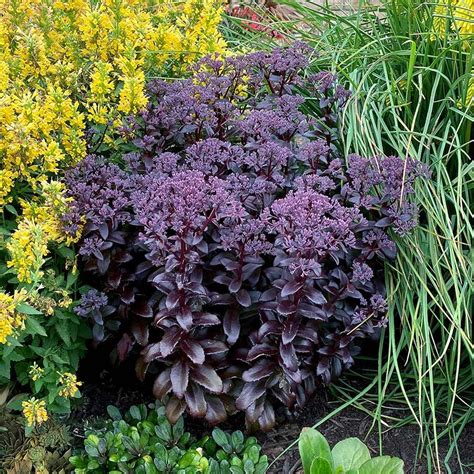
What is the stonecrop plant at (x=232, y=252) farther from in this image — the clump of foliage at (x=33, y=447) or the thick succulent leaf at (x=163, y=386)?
the clump of foliage at (x=33, y=447)

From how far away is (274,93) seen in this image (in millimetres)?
2891

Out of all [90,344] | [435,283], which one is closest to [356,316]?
[435,283]

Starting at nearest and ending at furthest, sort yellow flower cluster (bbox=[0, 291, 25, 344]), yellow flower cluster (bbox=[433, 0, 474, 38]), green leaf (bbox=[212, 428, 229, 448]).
Result: 1. yellow flower cluster (bbox=[0, 291, 25, 344])
2. green leaf (bbox=[212, 428, 229, 448])
3. yellow flower cluster (bbox=[433, 0, 474, 38])

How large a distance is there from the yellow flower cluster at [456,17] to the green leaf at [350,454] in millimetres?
1595

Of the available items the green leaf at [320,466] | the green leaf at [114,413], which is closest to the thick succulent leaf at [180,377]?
the green leaf at [114,413]

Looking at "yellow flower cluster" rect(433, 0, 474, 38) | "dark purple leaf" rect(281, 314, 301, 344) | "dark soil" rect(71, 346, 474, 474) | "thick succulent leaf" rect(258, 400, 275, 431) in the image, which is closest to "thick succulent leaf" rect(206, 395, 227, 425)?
"thick succulent leaf" rect(258, 400, 275, 431)

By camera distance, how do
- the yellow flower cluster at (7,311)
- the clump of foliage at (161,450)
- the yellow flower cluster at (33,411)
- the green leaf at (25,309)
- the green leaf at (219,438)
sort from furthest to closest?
the green leaf at (219,438)
the clump of foliage at (161,450)
the yellow flower cluster at (33,411)
the green leaf at (25,309)
the yellow flower cluster at (7,311)

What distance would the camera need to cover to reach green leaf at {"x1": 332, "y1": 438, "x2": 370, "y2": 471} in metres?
2.16

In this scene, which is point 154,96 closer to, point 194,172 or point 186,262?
point 194,172

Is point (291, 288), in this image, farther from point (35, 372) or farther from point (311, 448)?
point (35, 372)

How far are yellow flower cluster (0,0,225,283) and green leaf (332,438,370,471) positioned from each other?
1.07 metres

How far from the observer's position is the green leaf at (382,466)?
2.07 m

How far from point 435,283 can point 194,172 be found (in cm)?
94

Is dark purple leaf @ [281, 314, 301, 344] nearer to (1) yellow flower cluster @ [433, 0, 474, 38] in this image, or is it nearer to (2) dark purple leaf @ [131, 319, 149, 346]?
(2) dark purple leaf @ [131, 319, 149, 346]
